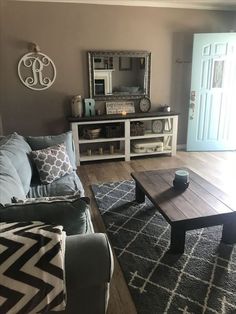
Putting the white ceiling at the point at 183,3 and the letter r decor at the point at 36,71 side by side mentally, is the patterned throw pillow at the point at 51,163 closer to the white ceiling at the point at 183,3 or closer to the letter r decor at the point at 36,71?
the letter r decor at the point at 36,71

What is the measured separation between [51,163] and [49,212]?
1304mm

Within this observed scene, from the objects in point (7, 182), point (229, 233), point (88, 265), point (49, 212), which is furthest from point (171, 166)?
point (88, 265)

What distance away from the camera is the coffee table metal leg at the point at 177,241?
6.38 ft

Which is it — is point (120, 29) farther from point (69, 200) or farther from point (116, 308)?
point (116, 308)

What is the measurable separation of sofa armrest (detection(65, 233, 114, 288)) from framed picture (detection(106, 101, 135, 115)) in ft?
11.4

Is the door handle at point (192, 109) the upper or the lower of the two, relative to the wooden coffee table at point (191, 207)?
upper

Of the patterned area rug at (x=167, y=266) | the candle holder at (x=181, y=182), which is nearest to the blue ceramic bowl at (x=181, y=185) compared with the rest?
the candle holder at (x=181, y=182)

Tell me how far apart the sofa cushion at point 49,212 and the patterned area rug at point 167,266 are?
0.80m

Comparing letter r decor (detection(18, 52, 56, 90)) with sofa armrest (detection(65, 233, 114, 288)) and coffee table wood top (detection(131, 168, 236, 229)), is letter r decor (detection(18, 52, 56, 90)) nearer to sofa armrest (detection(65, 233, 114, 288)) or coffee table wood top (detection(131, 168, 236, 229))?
coffee table wood top (detection(131, 168, 236, 229))

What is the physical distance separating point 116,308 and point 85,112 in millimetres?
3105

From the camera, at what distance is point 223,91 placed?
4.48 meters

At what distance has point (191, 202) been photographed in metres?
2.07

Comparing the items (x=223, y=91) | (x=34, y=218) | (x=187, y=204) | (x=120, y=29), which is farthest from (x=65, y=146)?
(x=223, y=91)

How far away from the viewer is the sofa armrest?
40.1 inches
